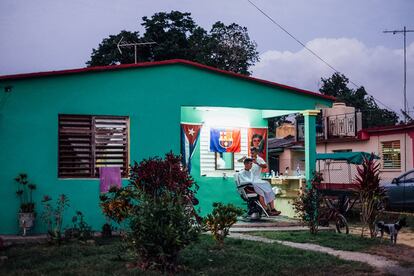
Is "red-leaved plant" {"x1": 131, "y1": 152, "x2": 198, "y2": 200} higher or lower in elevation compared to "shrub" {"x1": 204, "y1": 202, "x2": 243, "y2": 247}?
higher

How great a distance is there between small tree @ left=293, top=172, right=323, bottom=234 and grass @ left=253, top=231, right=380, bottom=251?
27 centimetres

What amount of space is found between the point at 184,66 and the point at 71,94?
2.91 metres

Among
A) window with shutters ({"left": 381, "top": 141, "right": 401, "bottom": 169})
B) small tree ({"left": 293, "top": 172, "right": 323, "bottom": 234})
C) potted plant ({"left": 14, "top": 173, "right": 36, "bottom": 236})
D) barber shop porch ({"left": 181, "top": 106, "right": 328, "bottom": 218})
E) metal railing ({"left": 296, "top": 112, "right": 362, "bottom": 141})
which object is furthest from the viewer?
metal railing ({"left": 296, "top": 112, "right": 362, "bottom": 141})

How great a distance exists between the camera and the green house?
12.2 meters

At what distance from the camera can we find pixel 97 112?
512 inches

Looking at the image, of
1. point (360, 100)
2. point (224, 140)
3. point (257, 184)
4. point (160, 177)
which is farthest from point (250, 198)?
point (360, 100)

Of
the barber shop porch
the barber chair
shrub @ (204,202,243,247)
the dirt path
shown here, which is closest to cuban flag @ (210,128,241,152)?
the barber shop porch

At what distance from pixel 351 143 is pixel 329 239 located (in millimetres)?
16327

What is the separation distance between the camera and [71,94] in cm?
1273

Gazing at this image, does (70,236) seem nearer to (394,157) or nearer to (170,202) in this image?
(170,202)

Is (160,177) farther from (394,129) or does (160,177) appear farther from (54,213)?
(394,129)

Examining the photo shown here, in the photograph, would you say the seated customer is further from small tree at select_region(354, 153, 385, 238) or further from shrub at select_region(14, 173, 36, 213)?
shrub at select_region(14, 173, 36, 213)

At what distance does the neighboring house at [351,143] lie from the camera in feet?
79.0

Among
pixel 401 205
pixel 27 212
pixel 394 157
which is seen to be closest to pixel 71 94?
pixel 27 212
